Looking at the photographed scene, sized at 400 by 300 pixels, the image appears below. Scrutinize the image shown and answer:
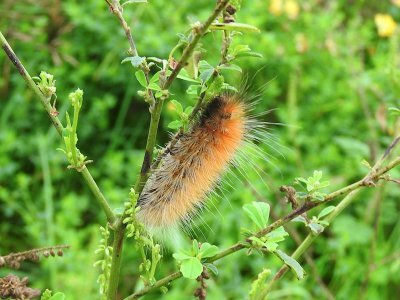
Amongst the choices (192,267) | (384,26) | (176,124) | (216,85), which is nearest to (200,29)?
(216,85)

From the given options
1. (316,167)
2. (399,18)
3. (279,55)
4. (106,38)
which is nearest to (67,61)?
(106,38)

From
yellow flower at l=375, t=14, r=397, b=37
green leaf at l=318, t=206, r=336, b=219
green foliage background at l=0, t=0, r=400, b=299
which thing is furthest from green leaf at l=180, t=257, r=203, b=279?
yellow flower at l=375, t=14, r=397, b=37

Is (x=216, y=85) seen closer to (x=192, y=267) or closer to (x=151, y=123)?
(x=151, y=123)

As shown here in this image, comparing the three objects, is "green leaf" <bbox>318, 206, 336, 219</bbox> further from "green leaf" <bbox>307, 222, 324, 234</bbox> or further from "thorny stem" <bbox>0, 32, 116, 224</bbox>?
"thorny stem" <bbox>0, 32, 116, 224</bbox>

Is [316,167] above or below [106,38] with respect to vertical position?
below

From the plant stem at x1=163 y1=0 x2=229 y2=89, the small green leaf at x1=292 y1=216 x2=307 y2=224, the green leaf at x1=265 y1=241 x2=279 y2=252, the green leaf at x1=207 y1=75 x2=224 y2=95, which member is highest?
the plant stem at x1=163 y1=0 x2=229 y2=89

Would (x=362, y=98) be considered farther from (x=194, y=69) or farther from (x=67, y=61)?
(x=194, y=69)

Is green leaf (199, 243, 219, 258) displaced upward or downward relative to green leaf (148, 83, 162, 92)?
downward
